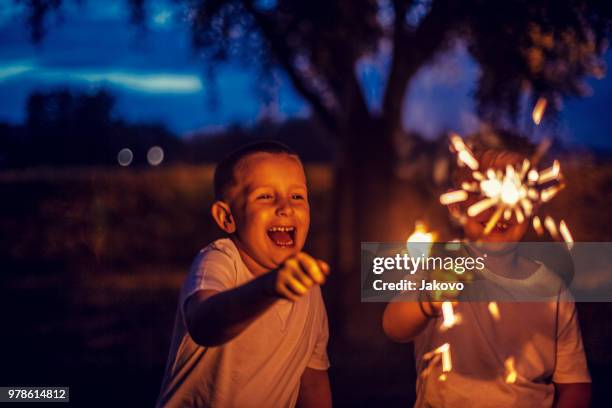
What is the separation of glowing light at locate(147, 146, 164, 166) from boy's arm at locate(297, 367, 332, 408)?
13.5 metres

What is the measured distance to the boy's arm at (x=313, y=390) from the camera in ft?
9.78

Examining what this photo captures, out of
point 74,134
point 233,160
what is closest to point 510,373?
point 233,160

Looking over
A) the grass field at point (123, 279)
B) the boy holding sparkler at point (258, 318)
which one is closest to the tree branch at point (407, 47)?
the grass field at point (123, 279)

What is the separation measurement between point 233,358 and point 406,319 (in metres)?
0.72

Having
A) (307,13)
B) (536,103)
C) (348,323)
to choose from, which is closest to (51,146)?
(348,323)

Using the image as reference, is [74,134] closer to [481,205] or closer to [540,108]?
[540,108]

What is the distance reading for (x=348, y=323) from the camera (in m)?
8.49

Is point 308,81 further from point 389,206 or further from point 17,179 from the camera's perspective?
point 17,179

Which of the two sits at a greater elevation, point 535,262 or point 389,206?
point 389,206

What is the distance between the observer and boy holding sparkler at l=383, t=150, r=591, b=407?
9.39 ft

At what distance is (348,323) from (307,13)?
395cm

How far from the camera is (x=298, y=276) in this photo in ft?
6.36

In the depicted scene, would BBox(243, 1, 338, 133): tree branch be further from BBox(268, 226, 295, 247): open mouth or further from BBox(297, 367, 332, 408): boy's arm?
BBox(297, 367, 332, 408): boy's arm

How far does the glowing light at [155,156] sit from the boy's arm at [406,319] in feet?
44.9
